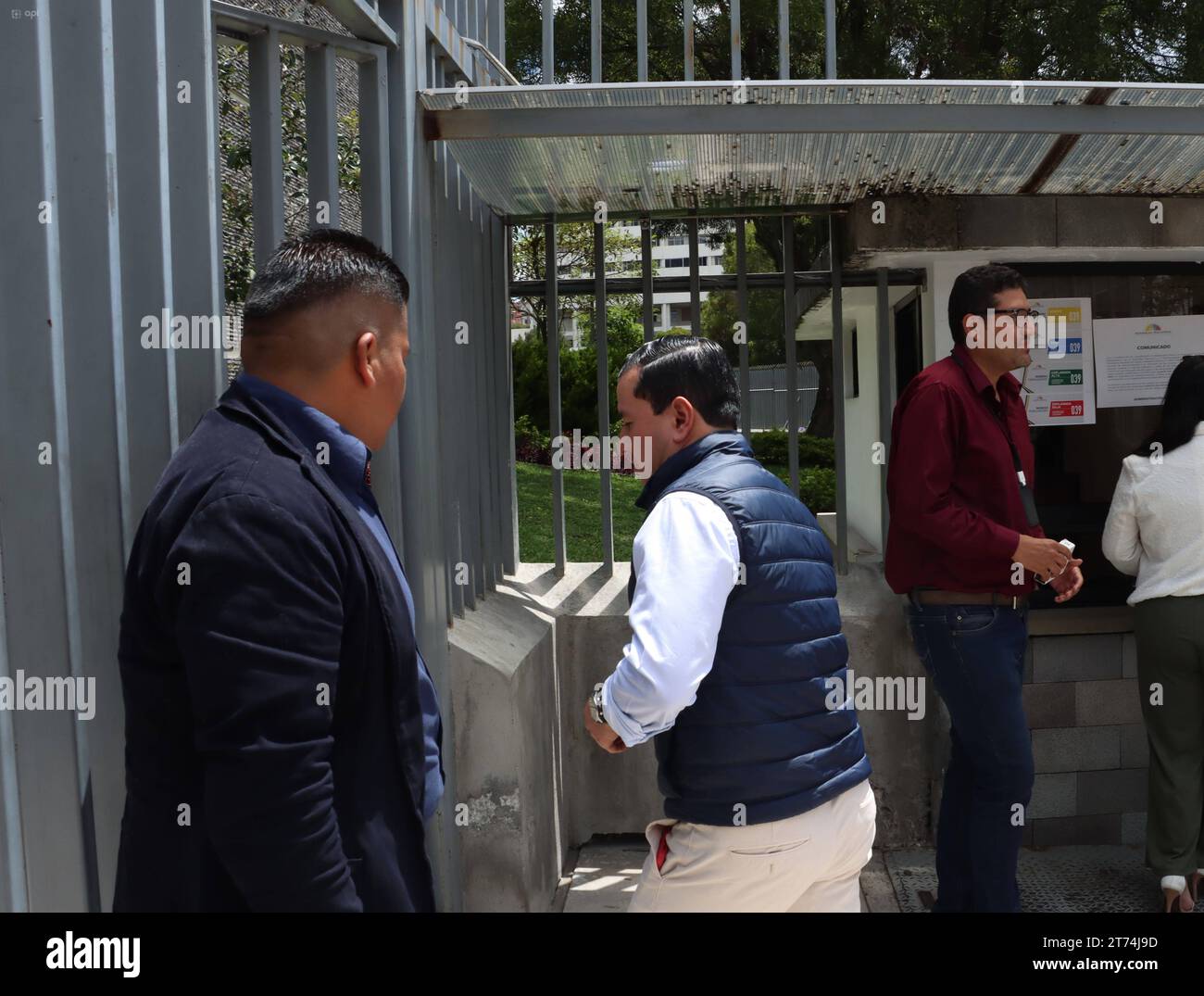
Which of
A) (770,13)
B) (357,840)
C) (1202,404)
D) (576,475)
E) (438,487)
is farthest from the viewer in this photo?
(576,475)

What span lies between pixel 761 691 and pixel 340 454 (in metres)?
1.06

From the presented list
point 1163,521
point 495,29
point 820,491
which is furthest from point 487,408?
point 820,491

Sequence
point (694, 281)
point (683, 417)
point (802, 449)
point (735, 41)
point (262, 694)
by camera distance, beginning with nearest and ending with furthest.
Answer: point (262, 694), point (683, 417), point (735, 41), point (694, 281), point (802, 449)

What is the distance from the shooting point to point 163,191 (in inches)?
93.5

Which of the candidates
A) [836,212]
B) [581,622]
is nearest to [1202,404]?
[836,212]

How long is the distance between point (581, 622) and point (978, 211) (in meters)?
2.49

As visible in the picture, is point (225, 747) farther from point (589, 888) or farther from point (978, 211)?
point (978, 211)

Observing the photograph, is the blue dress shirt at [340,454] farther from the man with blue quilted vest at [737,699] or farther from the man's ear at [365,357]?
the man with blue quilted vest at [737,699]

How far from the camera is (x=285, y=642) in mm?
1598

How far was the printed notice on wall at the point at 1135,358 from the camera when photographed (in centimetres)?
509

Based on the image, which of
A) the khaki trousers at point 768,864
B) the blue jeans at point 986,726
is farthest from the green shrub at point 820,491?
the khaki trousers at point 768,864

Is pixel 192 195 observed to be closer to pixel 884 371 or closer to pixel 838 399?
pixel 838 399

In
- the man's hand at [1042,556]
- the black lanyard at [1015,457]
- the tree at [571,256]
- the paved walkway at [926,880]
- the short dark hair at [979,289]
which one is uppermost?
the tree at [571,256]

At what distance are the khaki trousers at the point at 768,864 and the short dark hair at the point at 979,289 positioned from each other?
1.98m
